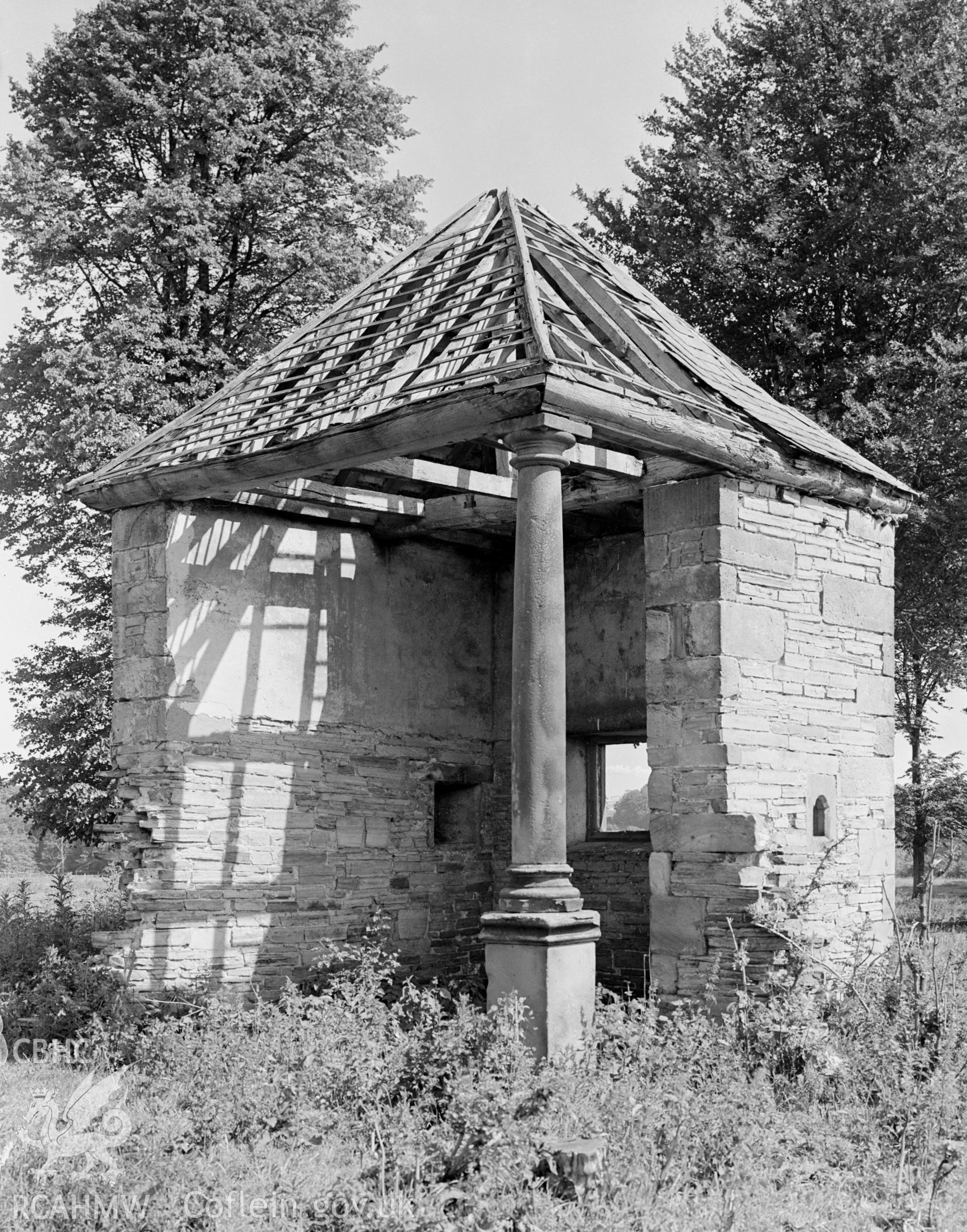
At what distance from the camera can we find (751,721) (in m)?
Result: 8.54

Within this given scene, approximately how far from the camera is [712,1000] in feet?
25.9

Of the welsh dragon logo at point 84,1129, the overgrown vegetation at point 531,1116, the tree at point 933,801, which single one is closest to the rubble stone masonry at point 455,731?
the overgrown vegetation at point 531,1116

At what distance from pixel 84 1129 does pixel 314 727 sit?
14.1 feet

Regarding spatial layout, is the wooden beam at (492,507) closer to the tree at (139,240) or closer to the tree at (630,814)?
the tree at (630,814)

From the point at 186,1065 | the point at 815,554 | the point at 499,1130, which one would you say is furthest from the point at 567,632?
the point at 499,1130

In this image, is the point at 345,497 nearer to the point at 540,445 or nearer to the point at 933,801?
the point at 540,445

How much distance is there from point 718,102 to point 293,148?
18.6ft

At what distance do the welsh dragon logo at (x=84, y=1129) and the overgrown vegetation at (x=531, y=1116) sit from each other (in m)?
0.09

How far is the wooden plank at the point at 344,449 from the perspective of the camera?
7219 millimetres

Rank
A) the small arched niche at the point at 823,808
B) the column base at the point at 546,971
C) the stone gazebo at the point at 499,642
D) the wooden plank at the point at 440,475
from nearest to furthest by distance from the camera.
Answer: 1. the column base at the point at 546,971
2. the stone gazebo at the point at 499,642
3. the small arched niche at the point at 823,808
4. the wooden plank at the point at 440,475

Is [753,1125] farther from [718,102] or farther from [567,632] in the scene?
[718,102]

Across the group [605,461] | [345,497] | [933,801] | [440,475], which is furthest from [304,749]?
[933,801]

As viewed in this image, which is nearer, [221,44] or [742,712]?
[742,712]

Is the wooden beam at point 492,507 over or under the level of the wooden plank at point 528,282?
under
